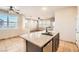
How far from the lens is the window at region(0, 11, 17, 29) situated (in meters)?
1.09

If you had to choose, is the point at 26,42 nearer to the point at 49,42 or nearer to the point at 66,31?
the point at 49,42

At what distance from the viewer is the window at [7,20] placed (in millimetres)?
1089

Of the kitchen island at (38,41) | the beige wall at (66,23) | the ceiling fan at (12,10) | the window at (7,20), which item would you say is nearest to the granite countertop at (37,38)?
the kitchen island at (38,41)

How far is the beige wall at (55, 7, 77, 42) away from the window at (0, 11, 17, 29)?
63 cm

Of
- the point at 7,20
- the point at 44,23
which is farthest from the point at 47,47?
the point at 7,20

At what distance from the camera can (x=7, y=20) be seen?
1.14 meters

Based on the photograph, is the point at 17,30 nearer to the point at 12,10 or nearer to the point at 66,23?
the point at 12,10

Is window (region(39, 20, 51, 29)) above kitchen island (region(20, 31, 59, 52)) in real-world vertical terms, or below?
above

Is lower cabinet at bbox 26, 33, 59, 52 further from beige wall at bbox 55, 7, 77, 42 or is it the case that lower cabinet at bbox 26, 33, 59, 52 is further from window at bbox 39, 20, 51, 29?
window at bbox 39, 20, 51, 29

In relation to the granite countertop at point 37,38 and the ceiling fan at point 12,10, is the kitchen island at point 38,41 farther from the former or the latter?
the ceiling fan at point 12,10

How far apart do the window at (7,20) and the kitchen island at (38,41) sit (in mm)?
228

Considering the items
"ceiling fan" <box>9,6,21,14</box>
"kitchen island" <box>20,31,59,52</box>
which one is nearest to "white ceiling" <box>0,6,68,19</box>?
"ceiling fan" <box>9,6,21,14</box>

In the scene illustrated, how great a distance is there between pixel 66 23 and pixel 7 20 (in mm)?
866

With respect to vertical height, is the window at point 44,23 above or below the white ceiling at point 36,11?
below
